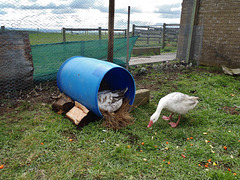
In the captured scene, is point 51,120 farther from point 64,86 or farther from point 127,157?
point 127,157

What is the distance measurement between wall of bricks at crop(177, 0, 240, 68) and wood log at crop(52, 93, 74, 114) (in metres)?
7.05

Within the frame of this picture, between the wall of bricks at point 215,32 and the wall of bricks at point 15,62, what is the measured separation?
7282 mm

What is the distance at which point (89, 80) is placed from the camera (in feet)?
11.0

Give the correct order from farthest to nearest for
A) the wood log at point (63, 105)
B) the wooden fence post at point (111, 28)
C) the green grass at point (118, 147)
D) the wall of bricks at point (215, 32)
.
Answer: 1. the wall of bricks at point (215, 32)
2. the wooden fence post at point (111, 28)
3. the wood log at point (63, 105)
4. the green grass at point (118, 147)

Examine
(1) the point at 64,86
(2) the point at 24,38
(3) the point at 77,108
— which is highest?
(2) the point at 24,38

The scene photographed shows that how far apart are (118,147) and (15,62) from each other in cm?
349

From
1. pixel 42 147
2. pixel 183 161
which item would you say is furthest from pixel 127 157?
pixel 42 147

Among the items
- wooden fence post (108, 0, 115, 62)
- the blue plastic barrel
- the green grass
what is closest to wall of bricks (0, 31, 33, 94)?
the green grass

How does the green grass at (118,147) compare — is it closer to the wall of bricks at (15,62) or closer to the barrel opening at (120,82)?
the barrel opening at (120,82)

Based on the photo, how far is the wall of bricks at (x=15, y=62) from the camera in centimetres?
445

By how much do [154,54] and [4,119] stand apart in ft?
33.6

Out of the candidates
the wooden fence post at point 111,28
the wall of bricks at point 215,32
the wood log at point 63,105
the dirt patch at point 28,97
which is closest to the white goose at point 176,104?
the wood log at point 63,105

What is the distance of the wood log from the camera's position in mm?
3750

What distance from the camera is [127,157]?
8.70 ft
